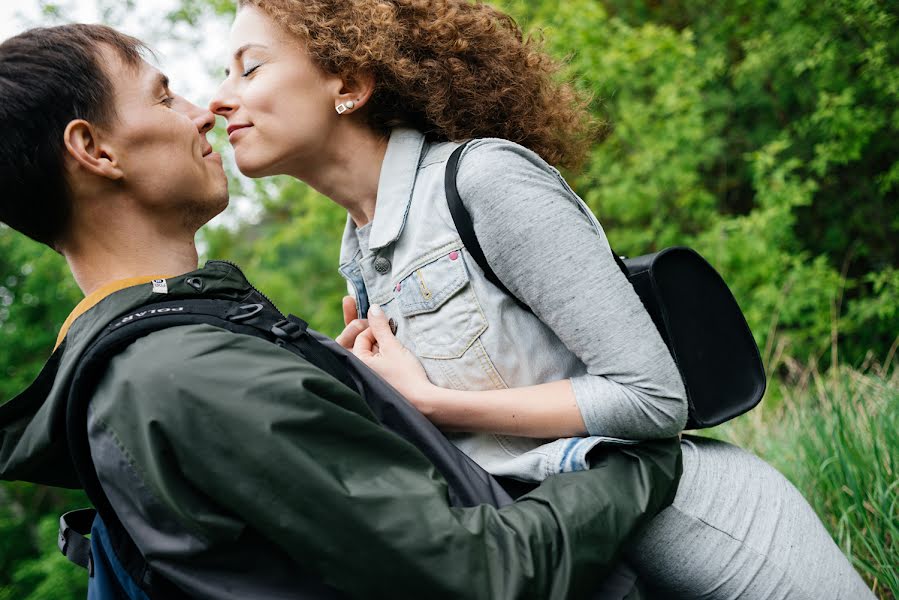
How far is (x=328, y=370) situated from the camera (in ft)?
5.16

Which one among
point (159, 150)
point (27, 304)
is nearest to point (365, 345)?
point (159, 150)

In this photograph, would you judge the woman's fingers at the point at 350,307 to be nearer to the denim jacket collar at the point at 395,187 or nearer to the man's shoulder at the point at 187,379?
the denim jacket collar at the point at 395,187

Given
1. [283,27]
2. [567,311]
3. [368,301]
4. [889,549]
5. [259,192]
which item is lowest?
[259,192]

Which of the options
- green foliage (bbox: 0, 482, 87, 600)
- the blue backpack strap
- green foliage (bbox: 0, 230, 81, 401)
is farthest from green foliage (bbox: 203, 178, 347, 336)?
the blue backpack strap

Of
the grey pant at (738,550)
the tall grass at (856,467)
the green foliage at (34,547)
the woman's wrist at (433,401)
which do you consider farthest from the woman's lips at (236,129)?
the green foliage at (34,547)

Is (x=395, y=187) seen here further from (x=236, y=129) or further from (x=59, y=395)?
(x=59, y=395)

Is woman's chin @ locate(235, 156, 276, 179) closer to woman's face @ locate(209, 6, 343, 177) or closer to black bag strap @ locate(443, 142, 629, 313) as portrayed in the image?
woman's face @ locate(209, 6, 343, 177)

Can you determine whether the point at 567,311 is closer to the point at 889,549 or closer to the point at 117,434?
the point at 117,434

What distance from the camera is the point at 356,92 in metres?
2.03

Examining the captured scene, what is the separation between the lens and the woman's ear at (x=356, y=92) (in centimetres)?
201

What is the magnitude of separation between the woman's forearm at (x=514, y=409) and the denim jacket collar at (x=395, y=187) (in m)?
0.43

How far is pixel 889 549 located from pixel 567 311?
5.96 ft

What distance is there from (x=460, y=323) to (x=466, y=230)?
0.22m

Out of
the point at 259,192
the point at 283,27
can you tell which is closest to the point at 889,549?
the point at 283,27
